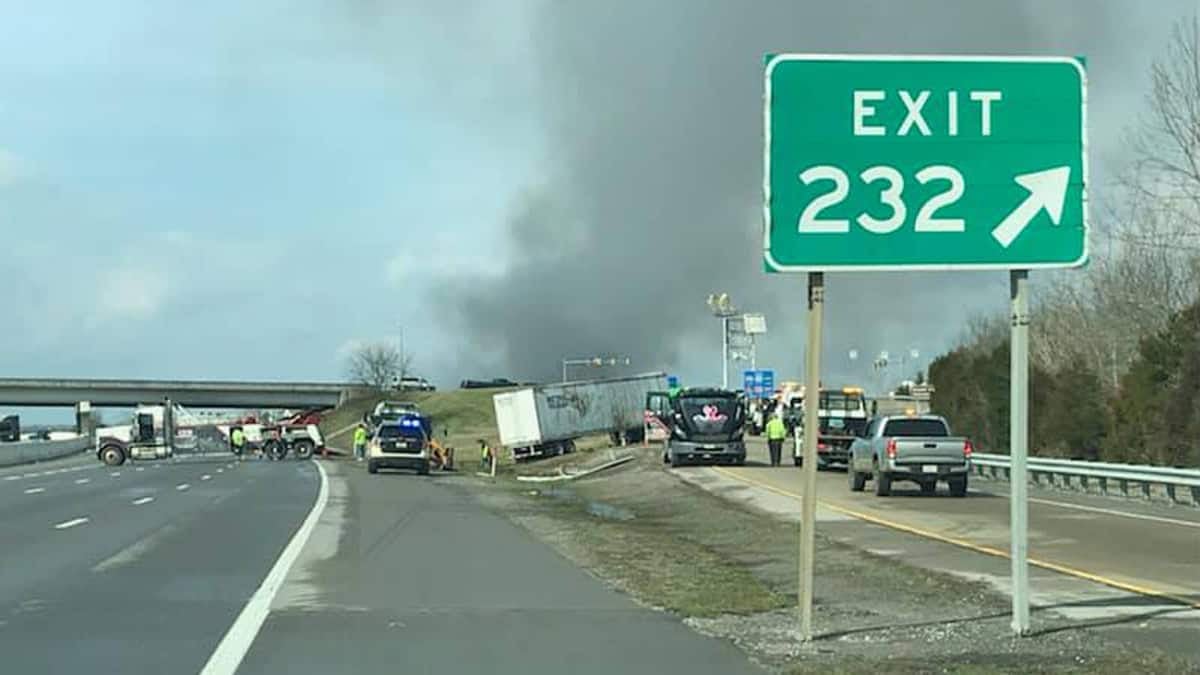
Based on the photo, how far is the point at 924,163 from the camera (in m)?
11.1

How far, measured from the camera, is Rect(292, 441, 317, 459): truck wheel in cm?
8262

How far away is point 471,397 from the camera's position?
143 m

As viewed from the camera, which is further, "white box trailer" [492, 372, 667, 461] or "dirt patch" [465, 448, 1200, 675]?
"white box trailer" [492, 372, 667, 461]

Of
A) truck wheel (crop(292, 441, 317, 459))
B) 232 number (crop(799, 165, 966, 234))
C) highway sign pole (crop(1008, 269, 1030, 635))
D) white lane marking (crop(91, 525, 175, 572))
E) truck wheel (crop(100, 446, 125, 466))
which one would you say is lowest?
truck wheel (crop(292, 441, 317, 459))

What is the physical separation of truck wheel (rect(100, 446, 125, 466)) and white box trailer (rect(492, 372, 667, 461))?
61.1 ft

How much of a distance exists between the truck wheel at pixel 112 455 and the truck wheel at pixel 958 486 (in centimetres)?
4753

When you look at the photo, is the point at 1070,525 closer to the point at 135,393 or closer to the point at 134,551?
A: the point at 134,551

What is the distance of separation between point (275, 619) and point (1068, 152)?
25.0ft

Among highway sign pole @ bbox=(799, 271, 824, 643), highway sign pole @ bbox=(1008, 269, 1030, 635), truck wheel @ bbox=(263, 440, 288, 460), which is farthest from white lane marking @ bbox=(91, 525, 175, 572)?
truck wheel @ bbox=(263, 440, 288, 460)

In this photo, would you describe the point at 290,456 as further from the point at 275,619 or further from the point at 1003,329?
the point at 275,619

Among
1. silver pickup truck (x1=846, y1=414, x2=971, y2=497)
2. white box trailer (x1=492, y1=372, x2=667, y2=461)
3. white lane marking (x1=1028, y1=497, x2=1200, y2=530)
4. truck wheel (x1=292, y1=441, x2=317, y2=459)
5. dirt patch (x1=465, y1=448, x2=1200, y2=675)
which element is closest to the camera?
dirt patch (x1=465, y1=448, x2=1200, y2=675)

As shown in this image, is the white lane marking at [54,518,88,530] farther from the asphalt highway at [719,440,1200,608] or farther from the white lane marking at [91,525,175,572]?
the asphalt highway at [719,440,1200,608]

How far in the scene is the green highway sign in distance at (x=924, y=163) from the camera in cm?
1097

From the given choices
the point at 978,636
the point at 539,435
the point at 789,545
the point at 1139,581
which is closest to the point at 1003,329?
the point at 539,435
